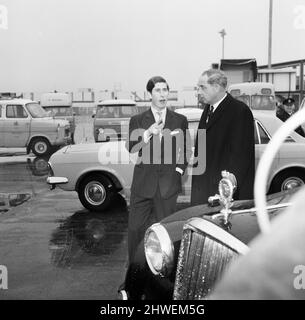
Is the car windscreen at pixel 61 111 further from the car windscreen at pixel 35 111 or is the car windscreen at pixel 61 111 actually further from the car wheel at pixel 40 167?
the car wheel at pixel 40 167

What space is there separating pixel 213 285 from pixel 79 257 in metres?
3.01

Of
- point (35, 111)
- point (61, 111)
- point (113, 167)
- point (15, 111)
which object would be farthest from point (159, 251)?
point (61, 111)

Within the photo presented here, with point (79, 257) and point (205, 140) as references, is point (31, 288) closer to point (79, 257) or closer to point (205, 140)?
point (79, 257)

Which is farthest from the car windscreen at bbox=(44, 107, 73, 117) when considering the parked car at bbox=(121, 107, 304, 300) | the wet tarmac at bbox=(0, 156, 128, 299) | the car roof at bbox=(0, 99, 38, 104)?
the parked car at bbox=(121, 107, 304, 300)

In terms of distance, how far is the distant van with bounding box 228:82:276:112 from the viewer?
51.1 feet

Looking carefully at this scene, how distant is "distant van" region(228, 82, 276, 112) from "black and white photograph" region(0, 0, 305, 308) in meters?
8.57

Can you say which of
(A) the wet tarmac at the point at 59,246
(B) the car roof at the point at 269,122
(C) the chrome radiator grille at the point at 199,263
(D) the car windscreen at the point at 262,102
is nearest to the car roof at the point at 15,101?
(A) the wet tarmac at the point at 59,246

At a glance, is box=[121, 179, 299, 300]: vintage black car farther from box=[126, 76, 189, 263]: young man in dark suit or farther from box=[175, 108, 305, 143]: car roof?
box=[175, 108, 305, 143]: car roof

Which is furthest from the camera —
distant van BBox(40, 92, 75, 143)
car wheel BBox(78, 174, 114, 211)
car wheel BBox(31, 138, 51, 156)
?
distant van BBox(40, 92, 75, 143)

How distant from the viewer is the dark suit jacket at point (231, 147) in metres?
A: 3.73

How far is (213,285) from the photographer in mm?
2303

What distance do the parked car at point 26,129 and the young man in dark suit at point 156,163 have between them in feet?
37.2
